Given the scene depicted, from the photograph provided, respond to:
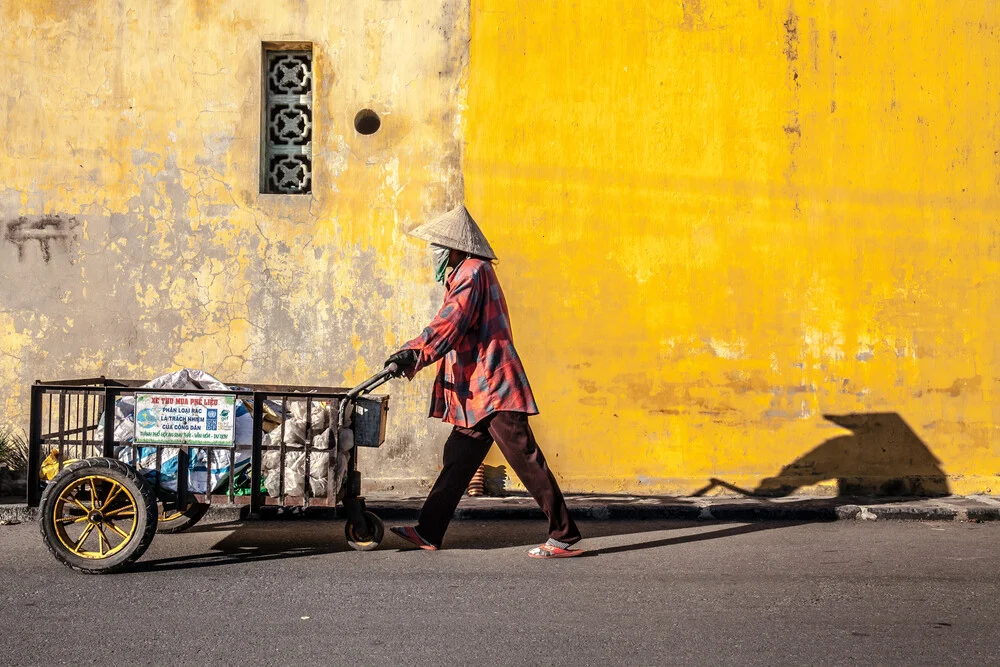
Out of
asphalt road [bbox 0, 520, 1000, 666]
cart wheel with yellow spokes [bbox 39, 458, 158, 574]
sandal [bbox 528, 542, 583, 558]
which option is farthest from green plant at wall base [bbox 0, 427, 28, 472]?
sandal [bbox 528, 542, 583, 558]

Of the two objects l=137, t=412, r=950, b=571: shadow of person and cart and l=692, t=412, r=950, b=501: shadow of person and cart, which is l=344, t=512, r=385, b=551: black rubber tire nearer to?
l=137, t=412, r=950, b=571: shadow of person and cart

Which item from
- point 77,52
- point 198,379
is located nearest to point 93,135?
point 77,52

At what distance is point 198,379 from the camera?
6547 mm

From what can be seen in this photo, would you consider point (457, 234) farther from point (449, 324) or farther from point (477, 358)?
point (477, 358)

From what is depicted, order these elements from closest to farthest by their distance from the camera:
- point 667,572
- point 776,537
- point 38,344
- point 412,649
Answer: point 412,649
point 667,572
point 776,537
point 38,344

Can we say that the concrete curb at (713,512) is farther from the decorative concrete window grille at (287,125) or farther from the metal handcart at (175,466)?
the decorative concrete window grille at (287,125)

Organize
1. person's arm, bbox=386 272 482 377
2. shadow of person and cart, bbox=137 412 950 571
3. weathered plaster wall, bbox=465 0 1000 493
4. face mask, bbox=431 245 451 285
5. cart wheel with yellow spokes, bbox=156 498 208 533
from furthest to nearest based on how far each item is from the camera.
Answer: weathered plaster wall, bbox=465 0 1000 493 → cart wheel with yellow spokes, bbox=156 498 208 533 → shadow of person and cart, bbox=137 412 950 571 → face mask, bbox=431 245 451 285 → person's arm, bbox=386 272 482 377

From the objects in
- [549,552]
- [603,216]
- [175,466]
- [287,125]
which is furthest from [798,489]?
[287,125]

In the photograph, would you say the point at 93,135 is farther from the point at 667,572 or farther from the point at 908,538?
the point at 908,538

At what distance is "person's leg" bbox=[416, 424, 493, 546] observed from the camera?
6.23 metres

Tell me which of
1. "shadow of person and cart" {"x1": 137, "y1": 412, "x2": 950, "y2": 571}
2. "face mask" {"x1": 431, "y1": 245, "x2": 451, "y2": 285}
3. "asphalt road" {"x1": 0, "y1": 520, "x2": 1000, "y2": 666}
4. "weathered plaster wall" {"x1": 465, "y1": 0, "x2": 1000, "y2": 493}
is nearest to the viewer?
"asphalt road" {"x1": 0, "y1": 520, "x2": 1000, "y2": 666}

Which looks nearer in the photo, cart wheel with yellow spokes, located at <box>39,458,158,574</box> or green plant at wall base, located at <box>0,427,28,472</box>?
cart wheel with yellow spokes, located at <box>39,458,158,574</box>

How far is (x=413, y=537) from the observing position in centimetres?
623

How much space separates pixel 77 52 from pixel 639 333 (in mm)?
5274
